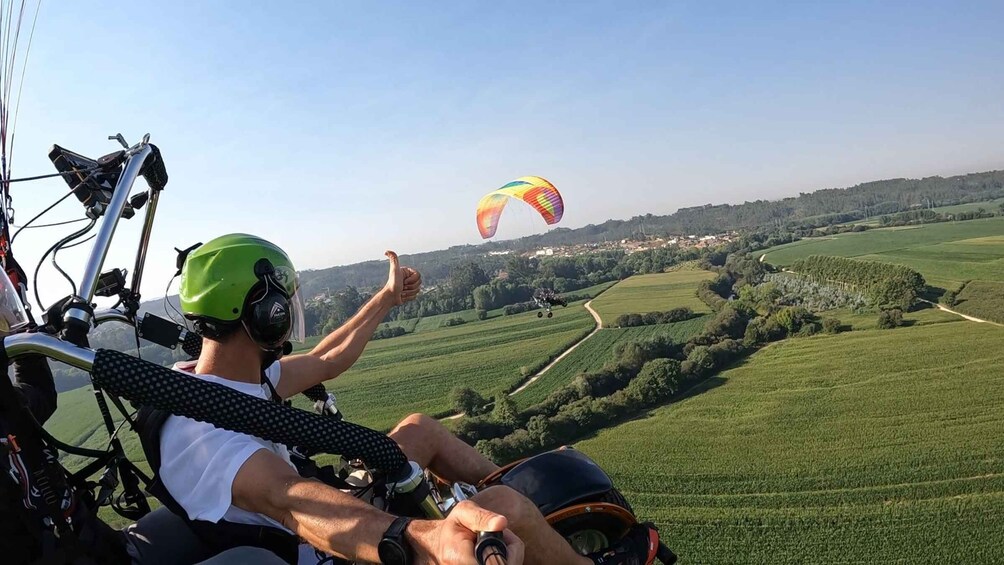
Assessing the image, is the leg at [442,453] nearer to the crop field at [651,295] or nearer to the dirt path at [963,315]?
the dirt path at [963,315]

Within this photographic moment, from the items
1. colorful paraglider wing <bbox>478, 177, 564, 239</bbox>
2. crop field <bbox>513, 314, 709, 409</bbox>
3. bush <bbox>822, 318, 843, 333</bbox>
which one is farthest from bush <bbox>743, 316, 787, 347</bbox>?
colorful paraglider wing <bbox>478, 177, 564, 239</bbox>

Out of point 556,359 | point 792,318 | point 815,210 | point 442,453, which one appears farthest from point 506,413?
point 815,210

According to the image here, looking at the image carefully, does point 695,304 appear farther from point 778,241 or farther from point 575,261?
point 778,241

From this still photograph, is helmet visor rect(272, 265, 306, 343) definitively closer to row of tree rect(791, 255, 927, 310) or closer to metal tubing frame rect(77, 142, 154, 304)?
metal tubing frame rect(77, 142, 154, 304)

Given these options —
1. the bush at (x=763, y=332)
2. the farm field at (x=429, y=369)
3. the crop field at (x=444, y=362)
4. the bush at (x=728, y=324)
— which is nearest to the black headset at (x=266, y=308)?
the farm field at (x=429, y=369)

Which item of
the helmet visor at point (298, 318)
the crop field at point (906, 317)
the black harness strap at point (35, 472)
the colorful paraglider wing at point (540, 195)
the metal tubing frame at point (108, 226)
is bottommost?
the crop field at point (906, 317)

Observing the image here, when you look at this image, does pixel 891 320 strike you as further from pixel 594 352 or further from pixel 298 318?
pixel 298 318

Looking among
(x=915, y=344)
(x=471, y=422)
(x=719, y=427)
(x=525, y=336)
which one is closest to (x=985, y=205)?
(x=915, y=344)
